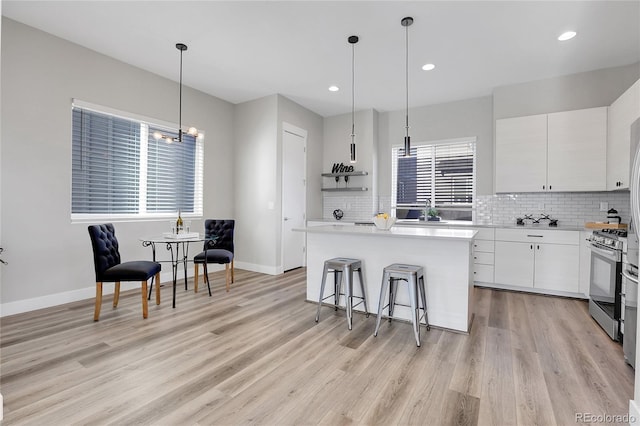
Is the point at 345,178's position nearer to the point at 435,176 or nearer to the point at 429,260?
the point at 435,176

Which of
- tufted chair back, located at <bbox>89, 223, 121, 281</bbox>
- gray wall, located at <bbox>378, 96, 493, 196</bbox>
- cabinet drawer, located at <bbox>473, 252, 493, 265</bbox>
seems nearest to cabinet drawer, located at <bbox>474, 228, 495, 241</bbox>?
cabinet drawer, located at <bbox>473, 252, 493, 265</bbox>

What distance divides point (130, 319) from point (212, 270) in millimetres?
2190

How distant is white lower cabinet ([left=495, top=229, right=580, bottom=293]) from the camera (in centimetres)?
395

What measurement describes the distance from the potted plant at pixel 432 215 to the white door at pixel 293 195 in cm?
228

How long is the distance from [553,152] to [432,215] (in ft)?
6.30

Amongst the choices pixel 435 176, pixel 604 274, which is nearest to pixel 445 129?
pixel 435 176

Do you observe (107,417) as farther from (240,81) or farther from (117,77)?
(240,81)

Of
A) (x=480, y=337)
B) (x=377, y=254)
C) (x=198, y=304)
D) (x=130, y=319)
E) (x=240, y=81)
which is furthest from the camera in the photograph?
(x=240, y=81)

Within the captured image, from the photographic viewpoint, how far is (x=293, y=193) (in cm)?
564

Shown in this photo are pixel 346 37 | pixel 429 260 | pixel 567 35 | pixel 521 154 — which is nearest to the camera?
pixel 429 260

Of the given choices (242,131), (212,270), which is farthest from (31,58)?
(212,270)

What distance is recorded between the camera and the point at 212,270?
5.30m

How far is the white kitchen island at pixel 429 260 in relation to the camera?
286 cm

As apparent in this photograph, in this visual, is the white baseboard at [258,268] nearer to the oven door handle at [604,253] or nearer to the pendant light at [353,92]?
the pendant light at [353,92]
